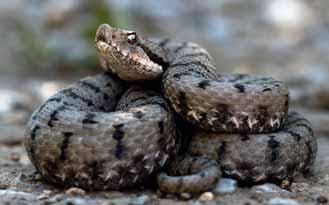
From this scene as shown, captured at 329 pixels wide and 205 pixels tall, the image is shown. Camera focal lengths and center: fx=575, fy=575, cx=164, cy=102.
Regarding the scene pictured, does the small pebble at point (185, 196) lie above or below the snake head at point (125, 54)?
below

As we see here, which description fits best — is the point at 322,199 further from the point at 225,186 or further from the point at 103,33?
the point at 103,33

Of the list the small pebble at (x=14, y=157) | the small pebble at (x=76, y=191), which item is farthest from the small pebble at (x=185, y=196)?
the small pebble at (x=14, y=157)

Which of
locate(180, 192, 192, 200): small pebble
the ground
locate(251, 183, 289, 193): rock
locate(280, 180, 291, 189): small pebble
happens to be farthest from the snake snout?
locate(280, 180, 291, 189): small pebble

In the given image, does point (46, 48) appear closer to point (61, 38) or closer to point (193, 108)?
point (61, 38)

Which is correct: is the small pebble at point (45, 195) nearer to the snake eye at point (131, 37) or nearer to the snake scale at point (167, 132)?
the snake scale at point (167, 132)

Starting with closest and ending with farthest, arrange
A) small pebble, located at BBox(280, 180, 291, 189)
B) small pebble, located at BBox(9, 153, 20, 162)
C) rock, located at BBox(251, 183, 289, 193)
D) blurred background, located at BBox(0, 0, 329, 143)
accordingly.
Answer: rock, located at BBox(251, 183, 289, 193) < small pebble, located at BBox(280, 180, 291, 189) < small pebble, located at BBox(9, 153, 20, 162) < blurred background, located at BBox(0, 0, 329, 143)

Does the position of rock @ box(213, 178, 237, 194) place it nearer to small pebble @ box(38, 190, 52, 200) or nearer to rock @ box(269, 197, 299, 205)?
rock @ box(269, 197, 299, 205)
